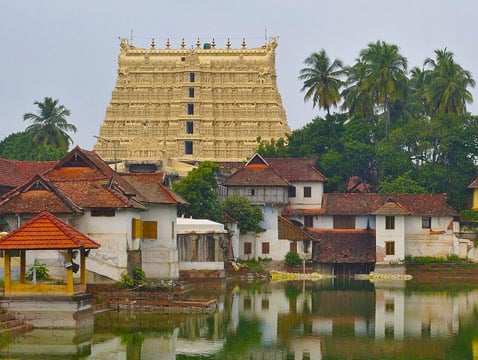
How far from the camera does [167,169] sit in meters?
84.2

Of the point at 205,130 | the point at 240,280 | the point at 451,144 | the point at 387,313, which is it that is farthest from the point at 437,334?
the point at 205,130

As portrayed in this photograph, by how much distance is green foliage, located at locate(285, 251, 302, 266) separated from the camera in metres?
69.1

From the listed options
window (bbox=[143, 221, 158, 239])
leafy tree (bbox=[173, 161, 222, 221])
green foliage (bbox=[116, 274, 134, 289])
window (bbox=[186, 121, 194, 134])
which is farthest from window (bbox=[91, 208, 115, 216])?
window (bbox=[186, 121, 194, 134])

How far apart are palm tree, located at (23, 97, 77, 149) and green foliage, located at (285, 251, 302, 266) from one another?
112 ft

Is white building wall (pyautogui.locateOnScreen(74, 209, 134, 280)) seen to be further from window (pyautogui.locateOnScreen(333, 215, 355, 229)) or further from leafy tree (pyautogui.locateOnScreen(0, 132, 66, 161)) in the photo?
leafy tree (pyautogui.locateOnScreen(0, 132, 66, 161))

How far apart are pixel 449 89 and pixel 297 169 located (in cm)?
1534

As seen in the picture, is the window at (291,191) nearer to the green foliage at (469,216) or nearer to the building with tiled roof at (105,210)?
the green foliage at (469,216)

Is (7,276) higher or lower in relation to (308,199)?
lower

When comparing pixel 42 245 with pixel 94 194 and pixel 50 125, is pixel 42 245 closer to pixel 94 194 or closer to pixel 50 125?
pixel 94 194

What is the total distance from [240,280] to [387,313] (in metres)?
18.6

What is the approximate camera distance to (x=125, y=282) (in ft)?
146

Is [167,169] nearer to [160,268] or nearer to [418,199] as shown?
[418,199]

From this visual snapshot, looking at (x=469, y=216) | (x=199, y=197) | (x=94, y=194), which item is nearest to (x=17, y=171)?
(x=199, y=197)

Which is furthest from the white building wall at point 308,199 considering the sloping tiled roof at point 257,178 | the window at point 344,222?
the sloping tiled roof at point 257,178
